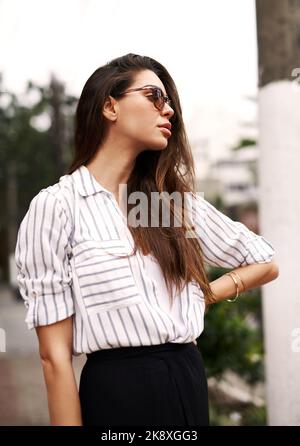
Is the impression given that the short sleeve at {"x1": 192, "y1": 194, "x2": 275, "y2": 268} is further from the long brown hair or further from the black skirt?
the black skirt

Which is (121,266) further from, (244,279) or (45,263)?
(244,279)

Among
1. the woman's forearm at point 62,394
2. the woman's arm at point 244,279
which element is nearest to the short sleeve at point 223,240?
the woman's arm at point 244,279

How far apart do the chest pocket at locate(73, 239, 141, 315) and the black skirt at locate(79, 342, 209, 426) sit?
0.44 ft

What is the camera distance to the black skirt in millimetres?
1817

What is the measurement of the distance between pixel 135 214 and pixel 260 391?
4.65 m

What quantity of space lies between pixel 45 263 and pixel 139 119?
1.72 feet

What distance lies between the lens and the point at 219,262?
7.43 ft

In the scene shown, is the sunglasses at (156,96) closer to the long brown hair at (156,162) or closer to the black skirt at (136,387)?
the long brown hair at (156,162)

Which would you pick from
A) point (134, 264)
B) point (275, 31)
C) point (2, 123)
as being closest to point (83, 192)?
point (134, 264)

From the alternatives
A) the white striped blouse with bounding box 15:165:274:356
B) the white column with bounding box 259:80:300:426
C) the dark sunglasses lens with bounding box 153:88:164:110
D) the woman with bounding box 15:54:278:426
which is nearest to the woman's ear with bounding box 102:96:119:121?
the woman with bounding box 15:54:278:426

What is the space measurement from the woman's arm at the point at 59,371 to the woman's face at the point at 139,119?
575 mm

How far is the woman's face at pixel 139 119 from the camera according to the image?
6.48ft

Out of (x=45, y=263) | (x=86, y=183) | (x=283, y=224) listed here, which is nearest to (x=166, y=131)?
(x=86, y=183)
